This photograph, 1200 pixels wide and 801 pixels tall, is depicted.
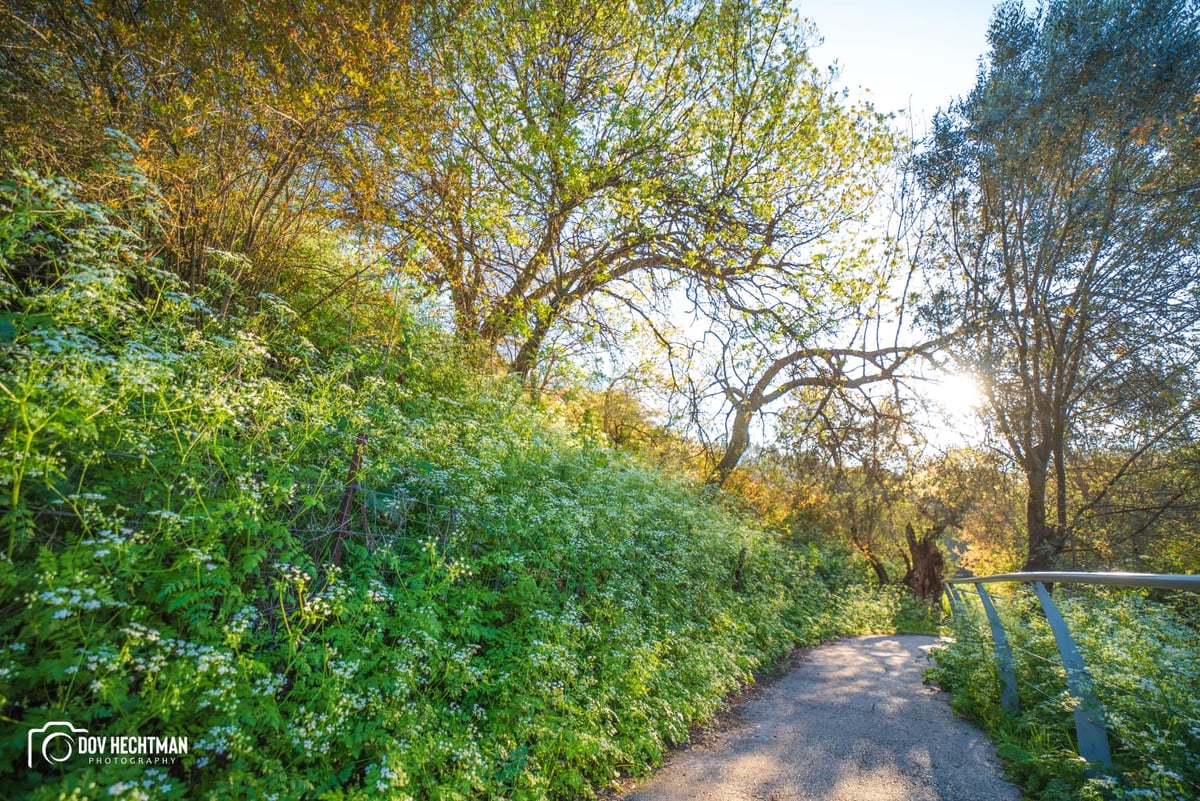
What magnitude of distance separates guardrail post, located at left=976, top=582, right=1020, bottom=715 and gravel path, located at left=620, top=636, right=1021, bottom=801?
399mm

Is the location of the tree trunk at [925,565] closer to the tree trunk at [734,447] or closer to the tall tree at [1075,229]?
the tall tree at [1075,229]

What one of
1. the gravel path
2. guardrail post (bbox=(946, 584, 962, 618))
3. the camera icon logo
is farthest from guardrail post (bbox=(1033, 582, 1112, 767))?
the camera icon logo

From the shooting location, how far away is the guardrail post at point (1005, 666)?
14.4ft

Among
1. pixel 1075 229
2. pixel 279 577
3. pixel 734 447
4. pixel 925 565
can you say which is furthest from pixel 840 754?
pixel 925 565

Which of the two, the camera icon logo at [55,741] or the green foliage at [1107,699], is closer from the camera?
the camera icon logo at [55,741]

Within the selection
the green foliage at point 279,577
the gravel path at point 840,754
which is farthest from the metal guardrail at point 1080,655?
the green foliage at point 279,577

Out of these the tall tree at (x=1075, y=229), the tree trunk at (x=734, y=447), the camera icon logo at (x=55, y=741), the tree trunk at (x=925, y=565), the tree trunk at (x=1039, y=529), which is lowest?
the tree trunk at (x=925, y=565)

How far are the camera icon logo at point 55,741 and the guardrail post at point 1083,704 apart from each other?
16.5 ft

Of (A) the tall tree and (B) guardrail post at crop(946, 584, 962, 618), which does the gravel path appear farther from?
(A) the tall tree

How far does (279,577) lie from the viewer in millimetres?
2824

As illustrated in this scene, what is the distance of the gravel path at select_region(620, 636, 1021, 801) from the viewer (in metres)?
3.39

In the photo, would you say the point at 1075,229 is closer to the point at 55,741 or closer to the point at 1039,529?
the point at 1039,529

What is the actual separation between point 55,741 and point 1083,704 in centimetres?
516

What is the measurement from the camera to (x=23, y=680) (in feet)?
6.31
